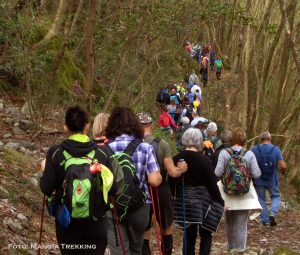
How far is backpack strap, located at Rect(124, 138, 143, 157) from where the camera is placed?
585 centimetres

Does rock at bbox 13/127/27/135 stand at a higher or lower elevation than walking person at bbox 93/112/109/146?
lower

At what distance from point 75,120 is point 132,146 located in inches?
39.1

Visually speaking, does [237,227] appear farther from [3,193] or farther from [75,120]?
[75,120]

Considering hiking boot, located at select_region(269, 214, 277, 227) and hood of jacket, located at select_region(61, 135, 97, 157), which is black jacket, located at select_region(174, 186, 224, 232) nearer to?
hood of jacket, located at select_region(61, 135, 97, 157)

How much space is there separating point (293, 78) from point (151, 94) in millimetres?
5038

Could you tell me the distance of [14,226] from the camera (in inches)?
282

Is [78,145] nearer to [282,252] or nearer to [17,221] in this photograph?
[17,221]

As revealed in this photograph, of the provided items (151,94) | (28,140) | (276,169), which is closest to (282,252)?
(276,169)

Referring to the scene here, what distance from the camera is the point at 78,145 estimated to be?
16.1ft

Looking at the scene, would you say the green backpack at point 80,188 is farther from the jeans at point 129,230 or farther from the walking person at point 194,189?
the walking person at point 194,189

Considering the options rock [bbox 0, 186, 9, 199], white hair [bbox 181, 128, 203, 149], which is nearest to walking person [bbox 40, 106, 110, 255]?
white hair [bbox 181, 128, 203, 149]

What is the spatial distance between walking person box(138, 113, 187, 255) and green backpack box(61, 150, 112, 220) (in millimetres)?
1714

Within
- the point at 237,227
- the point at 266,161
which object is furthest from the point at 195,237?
the point at 266,161

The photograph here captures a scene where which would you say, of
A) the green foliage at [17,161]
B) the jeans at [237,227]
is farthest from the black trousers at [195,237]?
the green foliage at [17,161]
